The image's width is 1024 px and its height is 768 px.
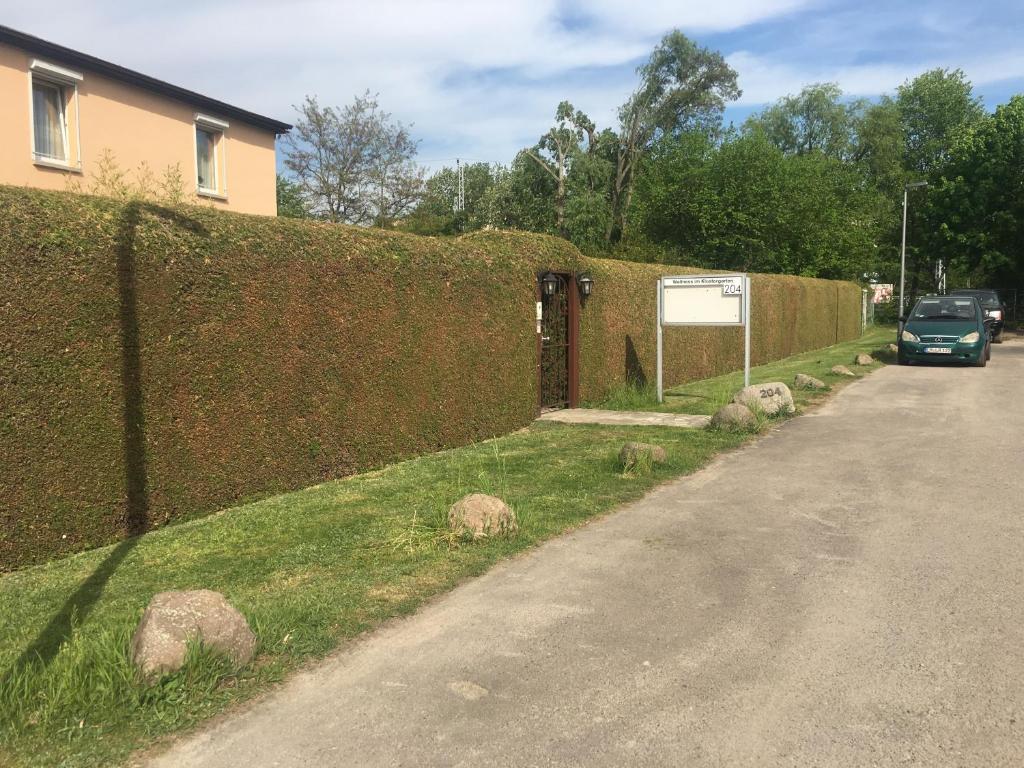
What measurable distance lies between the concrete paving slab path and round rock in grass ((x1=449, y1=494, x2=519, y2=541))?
5.87 m

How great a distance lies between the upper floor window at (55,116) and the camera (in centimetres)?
1515

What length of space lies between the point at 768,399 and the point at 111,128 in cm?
1355

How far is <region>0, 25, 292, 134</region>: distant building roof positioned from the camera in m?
14.2

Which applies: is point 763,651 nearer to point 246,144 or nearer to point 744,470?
point 744,470

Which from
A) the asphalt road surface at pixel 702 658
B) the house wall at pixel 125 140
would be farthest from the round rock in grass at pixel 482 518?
the house wall at pixel 125 140

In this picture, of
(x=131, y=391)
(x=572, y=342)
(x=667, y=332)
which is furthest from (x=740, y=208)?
(x=131, y=391)

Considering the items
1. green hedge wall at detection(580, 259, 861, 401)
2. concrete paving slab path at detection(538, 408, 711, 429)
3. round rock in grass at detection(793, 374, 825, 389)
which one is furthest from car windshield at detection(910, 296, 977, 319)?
concrete paving slab path at detection(538, 408, 711, 429)

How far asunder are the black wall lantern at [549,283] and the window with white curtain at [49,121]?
983cm

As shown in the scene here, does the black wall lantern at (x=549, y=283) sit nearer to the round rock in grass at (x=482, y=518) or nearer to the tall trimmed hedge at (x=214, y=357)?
the tall trimmed hedge at (x=214, y=357)

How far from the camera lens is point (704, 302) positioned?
14.1 metres

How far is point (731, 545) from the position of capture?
5922 mm

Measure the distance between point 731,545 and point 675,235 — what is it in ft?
111

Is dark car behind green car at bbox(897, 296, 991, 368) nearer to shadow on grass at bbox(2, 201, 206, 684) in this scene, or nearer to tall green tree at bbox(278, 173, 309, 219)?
shadow on grass at bbox(2, 201, 206, 684)

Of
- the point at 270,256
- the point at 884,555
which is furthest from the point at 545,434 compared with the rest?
the point at 884,555
